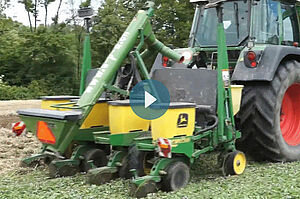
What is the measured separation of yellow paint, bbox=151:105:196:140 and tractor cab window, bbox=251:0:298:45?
89.5 inches

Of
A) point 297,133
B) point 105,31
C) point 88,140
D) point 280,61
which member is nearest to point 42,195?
point 88,140

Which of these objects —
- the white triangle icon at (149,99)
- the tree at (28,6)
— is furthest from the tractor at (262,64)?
the tree at (28,6)

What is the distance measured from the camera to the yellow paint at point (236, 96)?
17.7 ft

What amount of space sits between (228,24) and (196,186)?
2823 millimetres

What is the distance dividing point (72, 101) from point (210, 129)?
5.47 feet

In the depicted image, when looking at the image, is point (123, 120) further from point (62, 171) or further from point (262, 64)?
point (262, 64)

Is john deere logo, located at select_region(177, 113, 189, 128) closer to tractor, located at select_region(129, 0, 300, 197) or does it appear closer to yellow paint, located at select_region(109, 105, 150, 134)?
tractor, located at select_region(129, 0, 300, 197)

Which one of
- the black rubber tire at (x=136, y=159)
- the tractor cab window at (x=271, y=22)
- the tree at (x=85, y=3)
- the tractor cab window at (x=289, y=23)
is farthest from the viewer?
the tree at (x=85, y=3)

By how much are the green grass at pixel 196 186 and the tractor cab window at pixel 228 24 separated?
192 cm

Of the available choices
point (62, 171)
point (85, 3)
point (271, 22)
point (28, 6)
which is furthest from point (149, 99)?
point (28, 6)

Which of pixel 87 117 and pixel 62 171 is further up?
pixel 87 117

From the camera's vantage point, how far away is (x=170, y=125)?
15.1ft

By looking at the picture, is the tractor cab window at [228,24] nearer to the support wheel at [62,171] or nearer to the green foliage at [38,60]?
the support wheel at [62,171]

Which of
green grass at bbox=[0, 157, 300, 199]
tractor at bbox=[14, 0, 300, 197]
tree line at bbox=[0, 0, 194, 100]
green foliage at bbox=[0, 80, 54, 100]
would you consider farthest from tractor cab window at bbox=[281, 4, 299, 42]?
green foliage at bbox=[0, 80, 54, 100]
